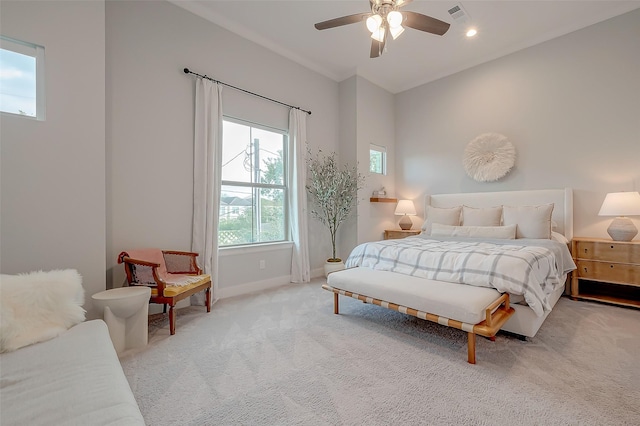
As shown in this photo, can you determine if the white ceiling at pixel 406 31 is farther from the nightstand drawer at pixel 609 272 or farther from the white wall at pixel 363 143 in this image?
the nightstand drawer at pixel 609 272

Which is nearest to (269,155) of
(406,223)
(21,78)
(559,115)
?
(21,78)

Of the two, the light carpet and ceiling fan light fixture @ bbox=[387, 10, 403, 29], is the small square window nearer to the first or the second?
A: ceiling fan light fixture @ bbox=[387, 10, 403, 29]

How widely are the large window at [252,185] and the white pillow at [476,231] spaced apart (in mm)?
2293

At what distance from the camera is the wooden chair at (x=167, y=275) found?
7.76 ft

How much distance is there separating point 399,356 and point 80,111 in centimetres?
324

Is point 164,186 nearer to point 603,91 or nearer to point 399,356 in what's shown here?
point 399,356

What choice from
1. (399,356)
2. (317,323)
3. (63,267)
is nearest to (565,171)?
(399,356)

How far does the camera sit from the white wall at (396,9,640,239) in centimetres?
329

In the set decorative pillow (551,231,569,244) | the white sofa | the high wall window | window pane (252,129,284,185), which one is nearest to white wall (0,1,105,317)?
the high wall window

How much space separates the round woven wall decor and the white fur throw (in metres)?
4.98

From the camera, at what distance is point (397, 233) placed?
193 inches

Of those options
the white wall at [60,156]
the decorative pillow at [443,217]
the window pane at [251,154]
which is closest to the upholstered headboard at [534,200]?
the decorative pillow at [443,217]

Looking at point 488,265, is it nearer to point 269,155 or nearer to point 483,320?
point 483,320

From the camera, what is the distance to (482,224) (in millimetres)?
3738
